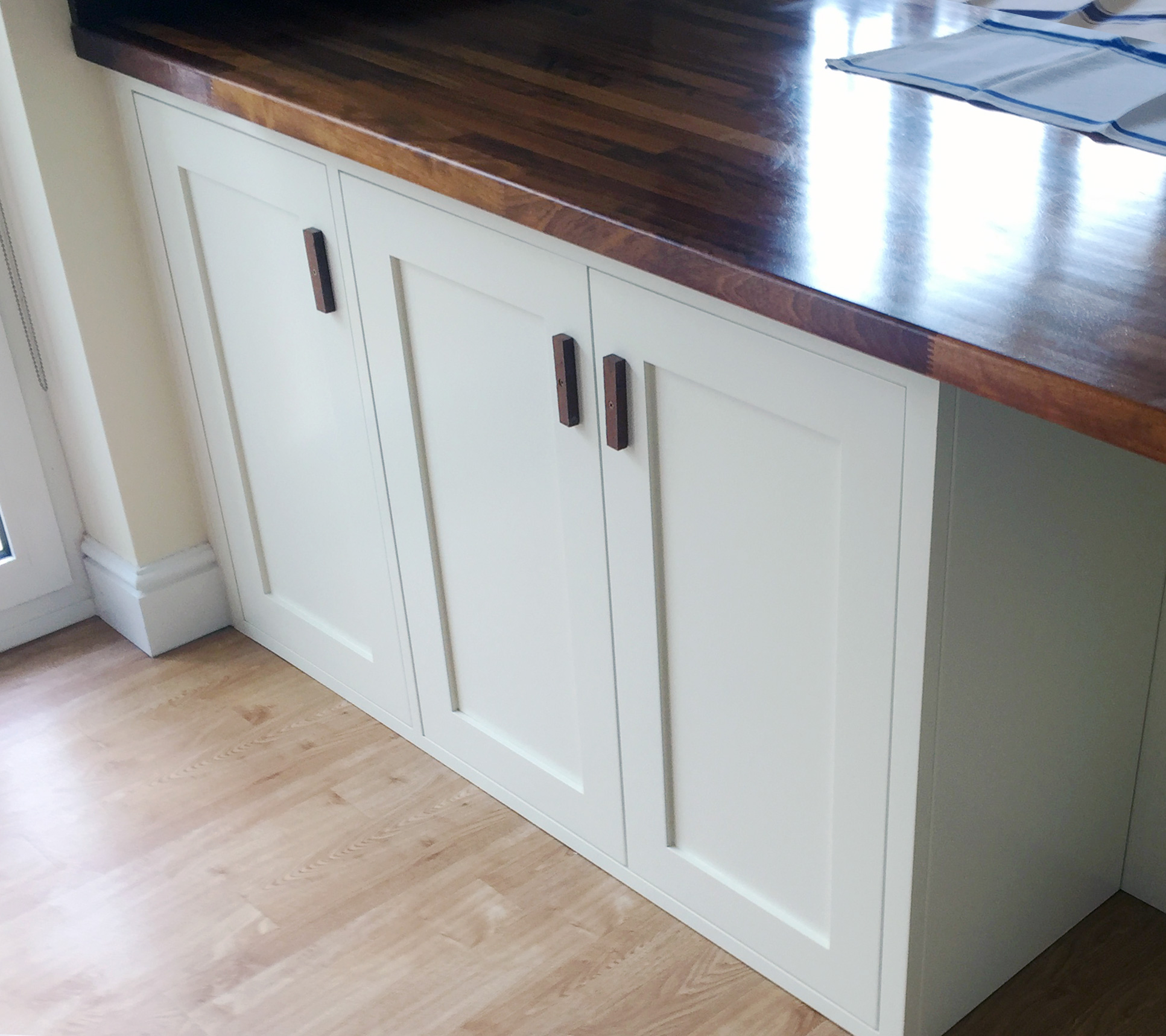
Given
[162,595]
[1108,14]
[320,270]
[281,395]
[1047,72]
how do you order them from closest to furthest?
[1047,72], [320,270], [1108,14], [281,395], [162,595]

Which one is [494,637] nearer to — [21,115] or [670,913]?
[670,913]

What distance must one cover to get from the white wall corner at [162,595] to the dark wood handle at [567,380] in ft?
3.32

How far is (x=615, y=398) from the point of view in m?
1.40

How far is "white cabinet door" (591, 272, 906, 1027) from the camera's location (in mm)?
1251

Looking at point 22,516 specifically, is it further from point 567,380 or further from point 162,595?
point 567,380

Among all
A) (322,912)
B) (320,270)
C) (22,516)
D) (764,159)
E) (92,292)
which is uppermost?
(764,159)

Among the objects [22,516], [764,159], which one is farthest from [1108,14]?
[22,516]

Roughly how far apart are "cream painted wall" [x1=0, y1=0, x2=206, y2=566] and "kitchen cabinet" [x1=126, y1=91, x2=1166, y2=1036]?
0.10 m

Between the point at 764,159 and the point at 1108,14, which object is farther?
the point at 1108,14

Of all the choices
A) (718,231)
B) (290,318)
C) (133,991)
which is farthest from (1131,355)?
(133,991)

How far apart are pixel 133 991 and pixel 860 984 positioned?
33.3 inches

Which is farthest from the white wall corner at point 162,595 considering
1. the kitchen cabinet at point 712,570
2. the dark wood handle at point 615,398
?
A: the dark wood handle at point 615,398

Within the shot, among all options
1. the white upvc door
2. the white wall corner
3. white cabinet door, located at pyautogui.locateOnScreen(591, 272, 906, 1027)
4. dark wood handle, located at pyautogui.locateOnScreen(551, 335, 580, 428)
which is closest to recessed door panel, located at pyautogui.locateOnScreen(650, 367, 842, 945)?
white cabinet door, located at pyautogui.locateOnScreen(591, 272, 906, 1027)

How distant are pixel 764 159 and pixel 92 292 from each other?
1.09 m
